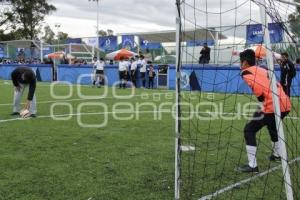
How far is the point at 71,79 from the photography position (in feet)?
108

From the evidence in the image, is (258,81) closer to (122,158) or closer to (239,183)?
(239,183)

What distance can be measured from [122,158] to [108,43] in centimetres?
3503

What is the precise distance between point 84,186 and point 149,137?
12.4 ft

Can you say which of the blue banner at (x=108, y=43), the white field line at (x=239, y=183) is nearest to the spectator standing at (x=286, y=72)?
the white field line at (x=239, y=183)

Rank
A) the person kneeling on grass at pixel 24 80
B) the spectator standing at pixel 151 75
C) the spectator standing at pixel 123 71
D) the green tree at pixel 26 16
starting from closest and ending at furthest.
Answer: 1. the person kneeling on grass at pixel 24 80
2. the spectator standing at pixel 151 75
3. the spectator standing at pixel 123 71
4. the green tree at pixel 26 16

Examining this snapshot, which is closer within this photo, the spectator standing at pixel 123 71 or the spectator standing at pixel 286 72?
the spectator standing at pixel 286 72

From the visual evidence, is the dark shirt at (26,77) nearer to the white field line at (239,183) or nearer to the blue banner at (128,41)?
the white field line at (239,183)

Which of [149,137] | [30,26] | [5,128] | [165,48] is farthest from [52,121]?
[30,26]

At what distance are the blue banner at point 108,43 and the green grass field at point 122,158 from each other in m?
28.9

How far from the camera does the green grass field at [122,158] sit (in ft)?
Result: 19.2

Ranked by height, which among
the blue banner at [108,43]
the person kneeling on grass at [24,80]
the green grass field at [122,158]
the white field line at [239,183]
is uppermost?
the blue banner at [108,43]

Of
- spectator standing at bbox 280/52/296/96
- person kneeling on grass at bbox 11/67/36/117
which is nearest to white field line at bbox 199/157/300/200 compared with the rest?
person kneeling on grass at bbox 11/67/36/117

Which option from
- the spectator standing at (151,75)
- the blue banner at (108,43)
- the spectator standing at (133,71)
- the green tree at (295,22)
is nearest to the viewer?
the green tree at (295,22)

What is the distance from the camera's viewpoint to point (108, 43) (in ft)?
138
